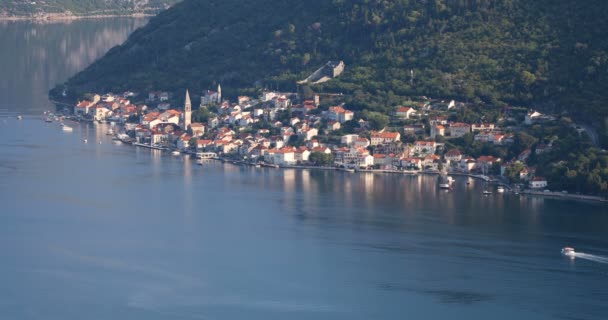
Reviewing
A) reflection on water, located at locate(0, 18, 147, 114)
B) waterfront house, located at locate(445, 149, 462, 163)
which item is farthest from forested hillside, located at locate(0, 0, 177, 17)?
waterfront house, located at locate(445, 149, 462, 163)

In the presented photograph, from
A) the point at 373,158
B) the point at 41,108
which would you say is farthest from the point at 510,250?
the point at 41,108

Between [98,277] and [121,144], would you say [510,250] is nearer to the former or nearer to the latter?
[98,277]

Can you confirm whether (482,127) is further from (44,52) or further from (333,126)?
(44,52)

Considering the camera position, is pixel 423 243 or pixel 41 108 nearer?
pixel 423 243

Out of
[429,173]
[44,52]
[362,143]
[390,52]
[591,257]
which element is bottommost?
[591,257]

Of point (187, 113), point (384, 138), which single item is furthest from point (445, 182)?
point (187, 113)

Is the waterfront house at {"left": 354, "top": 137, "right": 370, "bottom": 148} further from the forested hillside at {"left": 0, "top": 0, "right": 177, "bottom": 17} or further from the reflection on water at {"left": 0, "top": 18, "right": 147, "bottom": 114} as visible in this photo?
the forested hillside at {"left": 0, "top": 0, "right": 177, "bottom": 17}
